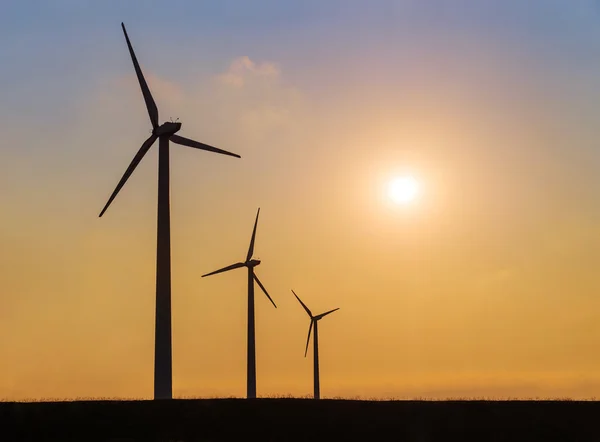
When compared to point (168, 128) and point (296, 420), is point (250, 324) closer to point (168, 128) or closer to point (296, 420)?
point (168, 128)

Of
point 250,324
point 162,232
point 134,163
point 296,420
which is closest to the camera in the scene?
point 296,420

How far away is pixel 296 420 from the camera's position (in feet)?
226

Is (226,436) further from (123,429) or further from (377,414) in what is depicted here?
(377,414)

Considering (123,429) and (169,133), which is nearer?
(123,429)

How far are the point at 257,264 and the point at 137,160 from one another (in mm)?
37753

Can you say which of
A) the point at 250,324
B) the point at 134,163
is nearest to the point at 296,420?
the point at 134,163

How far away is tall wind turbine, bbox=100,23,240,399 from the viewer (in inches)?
3073

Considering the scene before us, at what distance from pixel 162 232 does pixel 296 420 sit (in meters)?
21.1

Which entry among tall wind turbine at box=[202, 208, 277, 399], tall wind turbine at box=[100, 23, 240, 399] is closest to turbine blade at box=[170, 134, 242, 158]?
tall wind turbine at box=[100, 23, 240, 399]

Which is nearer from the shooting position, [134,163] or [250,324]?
[134,163]

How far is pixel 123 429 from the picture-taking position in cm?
6394

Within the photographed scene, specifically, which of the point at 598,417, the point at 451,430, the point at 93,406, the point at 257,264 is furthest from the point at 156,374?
the point at 257,264

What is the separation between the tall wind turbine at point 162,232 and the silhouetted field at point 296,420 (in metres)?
7.73

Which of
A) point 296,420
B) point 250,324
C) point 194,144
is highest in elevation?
point 194,144
